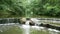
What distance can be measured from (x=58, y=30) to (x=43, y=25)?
3.53 metres

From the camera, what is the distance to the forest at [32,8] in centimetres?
3069

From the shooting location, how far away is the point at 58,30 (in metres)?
14.2

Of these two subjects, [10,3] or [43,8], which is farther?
[43,8]

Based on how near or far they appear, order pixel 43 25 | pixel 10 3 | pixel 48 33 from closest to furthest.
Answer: pixel 48 33 → pixel 43 25 → pixel 10 3

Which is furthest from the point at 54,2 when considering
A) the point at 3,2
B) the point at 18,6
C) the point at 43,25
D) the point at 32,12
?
the point at 43,25

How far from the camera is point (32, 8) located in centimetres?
3788

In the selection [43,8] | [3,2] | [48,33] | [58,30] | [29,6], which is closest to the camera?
[48,33]

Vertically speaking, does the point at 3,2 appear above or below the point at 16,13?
above

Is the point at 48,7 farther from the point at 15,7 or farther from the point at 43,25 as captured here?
the point at 43,25

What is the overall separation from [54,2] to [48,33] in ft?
73.7

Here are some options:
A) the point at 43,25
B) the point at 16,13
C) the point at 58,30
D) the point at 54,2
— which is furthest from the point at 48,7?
the point at 58,30

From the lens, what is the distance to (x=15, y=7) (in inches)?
1286

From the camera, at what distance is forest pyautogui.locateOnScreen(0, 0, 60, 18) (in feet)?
101

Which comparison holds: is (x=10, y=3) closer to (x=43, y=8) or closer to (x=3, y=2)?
(x=3, y=2)
